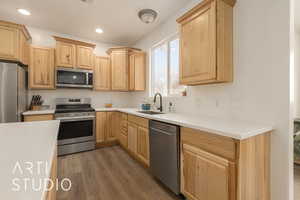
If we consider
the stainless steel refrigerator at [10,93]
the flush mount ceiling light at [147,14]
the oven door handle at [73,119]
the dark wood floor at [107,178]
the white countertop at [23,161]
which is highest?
the flush mount ceiling light at [147,14]

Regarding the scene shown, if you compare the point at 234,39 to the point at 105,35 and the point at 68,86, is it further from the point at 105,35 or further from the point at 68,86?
the point at 68,86

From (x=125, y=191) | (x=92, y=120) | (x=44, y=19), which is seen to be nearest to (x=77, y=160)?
(x=92, y=120)

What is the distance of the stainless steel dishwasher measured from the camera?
1.69 metres

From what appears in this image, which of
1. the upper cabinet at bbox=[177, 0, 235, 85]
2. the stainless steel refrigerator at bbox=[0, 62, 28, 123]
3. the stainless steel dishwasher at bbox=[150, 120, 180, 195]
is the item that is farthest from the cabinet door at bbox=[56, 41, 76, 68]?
the upper cabinet at bbox=[177, 0, 235, 85]

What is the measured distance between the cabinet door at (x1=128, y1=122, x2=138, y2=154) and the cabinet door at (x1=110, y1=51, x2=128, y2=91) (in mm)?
1322

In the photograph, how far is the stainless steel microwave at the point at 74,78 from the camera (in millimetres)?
3248

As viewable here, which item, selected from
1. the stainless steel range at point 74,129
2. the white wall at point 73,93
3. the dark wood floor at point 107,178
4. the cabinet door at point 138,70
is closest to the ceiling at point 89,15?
the white wall at point 73,93

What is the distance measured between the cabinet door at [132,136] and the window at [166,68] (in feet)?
3.20

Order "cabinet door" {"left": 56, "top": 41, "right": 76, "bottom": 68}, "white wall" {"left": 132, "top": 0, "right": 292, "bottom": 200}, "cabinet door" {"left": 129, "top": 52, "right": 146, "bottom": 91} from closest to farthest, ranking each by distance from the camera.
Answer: "white wall" {"left": 132, "top": 0, "right": 292, "bottom": 200} → "cabinet door" {"left": 56, "top": 41, "right": 76, "bottom": 68} → "cabinet door" {"left": 129, "top": 52, "right": 146, "bottom": 91}

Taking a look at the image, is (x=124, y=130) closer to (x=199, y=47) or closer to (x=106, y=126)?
(x=106, y=126)

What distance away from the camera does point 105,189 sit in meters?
1.90

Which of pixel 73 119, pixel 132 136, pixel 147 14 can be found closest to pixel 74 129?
pixel 73 119

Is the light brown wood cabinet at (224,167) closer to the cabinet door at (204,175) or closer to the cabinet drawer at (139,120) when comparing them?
the cabinet door at (204,175)

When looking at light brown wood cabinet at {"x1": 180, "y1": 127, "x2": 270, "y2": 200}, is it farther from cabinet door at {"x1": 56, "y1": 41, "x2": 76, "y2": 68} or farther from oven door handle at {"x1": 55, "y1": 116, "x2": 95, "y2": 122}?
cabinet door at {"x1": 56, "y1": 41, "x2": 76, "y2": 68}
